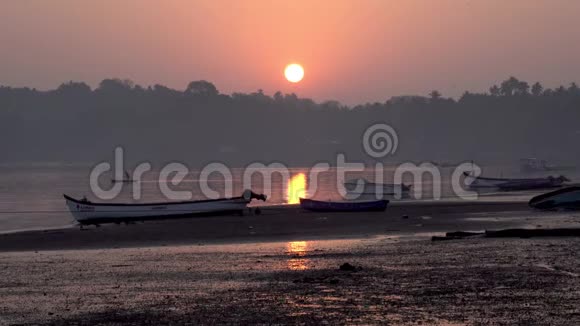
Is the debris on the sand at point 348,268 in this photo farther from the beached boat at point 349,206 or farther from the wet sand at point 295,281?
the beached boat at point 349,206

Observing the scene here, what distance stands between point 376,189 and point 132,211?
1369 inches

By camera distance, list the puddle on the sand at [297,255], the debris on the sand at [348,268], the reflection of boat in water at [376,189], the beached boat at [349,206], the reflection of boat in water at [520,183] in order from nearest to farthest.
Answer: the debris on the sand at [348,268] → the puddle on the sand at [297,255] → the beached boat at [349,206] → the reflection of boat in water at [376,189] → the reflection of boat in water at [520,183]

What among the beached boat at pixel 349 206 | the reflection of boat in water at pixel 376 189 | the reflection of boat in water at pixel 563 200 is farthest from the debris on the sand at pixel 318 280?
the reflection of boat in water at pixel 376 189

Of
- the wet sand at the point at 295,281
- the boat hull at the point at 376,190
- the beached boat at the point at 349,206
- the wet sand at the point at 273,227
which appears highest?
the boat hull at the point at 376,190

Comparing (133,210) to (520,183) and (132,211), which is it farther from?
(520,183)

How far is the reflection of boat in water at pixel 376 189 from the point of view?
77.4 m

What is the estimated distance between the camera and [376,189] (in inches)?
3243

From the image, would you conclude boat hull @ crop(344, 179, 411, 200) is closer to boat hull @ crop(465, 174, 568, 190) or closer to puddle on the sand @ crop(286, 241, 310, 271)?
boat hull @ crop(465, 174, 568, 190)

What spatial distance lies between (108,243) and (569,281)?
21.1m

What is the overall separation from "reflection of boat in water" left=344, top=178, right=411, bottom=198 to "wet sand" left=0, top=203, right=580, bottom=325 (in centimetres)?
4012

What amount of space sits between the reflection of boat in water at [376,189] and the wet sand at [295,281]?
40.1m

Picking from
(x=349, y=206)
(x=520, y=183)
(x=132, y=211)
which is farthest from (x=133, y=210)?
(x=520, y=183)

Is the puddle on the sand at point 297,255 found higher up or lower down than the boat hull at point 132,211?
lower down

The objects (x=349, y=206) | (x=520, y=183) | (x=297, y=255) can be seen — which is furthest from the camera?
(x=520, y=183)
